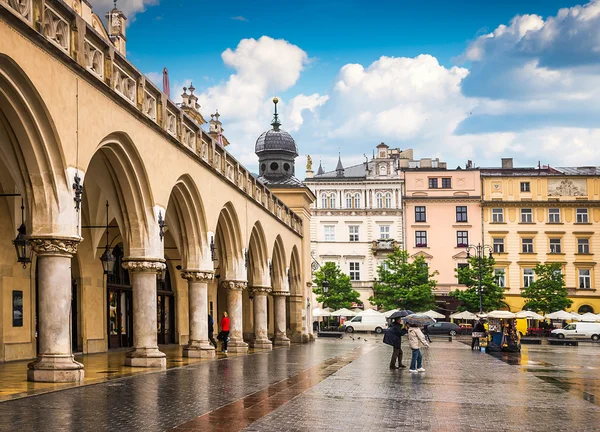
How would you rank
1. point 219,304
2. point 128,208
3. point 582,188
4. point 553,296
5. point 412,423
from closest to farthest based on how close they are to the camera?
point 412,423
point 128,208
point 219,304
point 553,296
point 582,188

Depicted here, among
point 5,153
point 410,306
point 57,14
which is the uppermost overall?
point 57,14

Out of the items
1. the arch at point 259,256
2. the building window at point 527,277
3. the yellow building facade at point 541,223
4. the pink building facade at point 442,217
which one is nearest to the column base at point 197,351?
the arch at point 259,256

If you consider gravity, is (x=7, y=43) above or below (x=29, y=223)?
above

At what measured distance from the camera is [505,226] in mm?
85688

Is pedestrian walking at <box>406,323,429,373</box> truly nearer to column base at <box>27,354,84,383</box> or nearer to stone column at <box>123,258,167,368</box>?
stone column at <box>123,258,167,368</box>

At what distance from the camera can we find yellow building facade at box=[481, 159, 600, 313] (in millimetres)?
84562

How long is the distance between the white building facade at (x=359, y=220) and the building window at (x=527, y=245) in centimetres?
1150

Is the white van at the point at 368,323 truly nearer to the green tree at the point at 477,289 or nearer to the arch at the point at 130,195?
the green tree at the point at 477,289

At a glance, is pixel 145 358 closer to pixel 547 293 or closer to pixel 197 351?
pixel 197 351

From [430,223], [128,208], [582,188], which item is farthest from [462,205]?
[128,208]

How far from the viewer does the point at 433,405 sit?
540 inches

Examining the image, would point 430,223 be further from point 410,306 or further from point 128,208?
point 128,208

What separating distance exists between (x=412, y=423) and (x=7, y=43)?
843 centimetres

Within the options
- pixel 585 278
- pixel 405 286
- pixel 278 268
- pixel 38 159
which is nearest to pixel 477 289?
pixel 405 286
